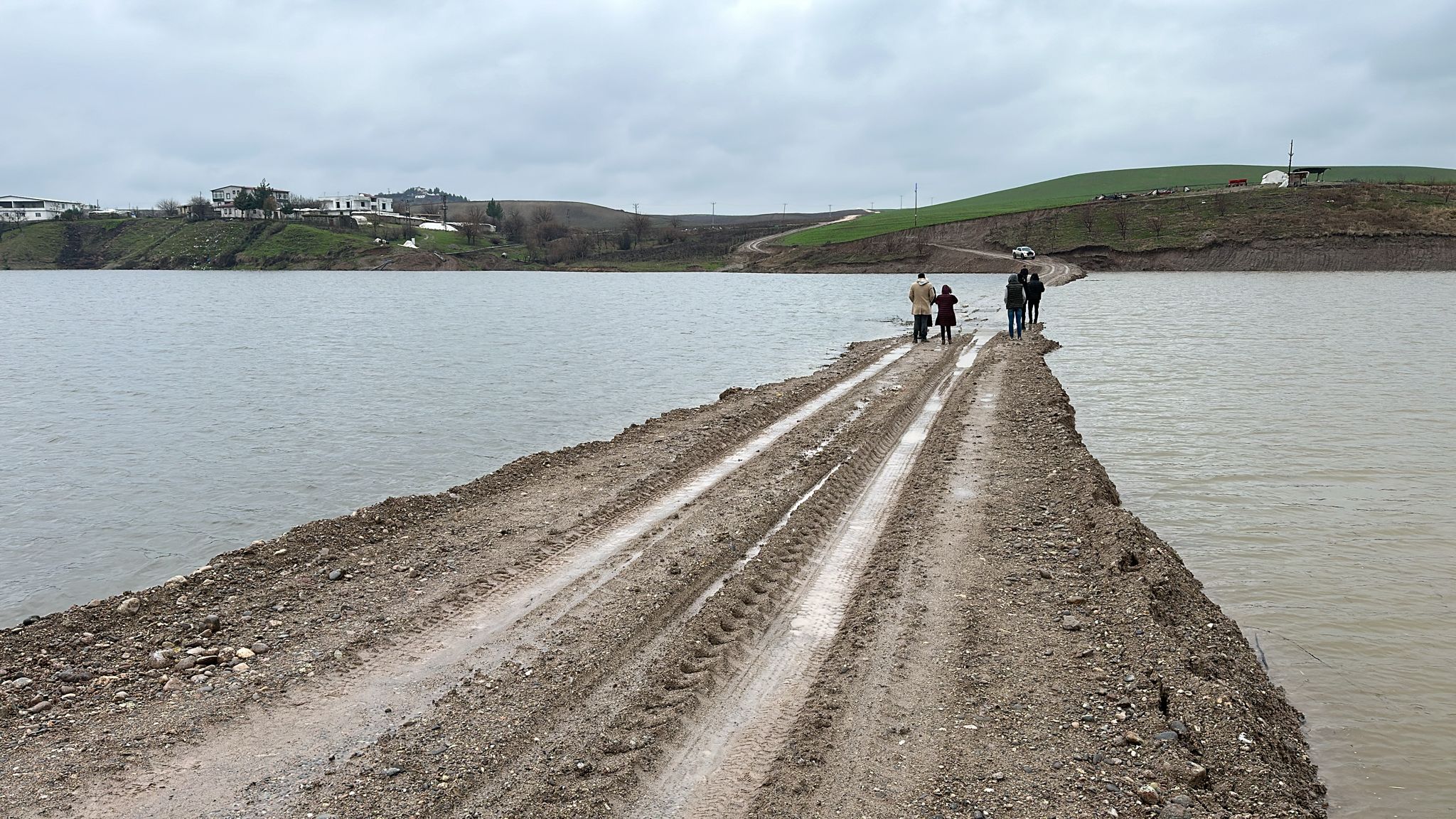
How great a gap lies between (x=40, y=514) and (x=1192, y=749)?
13070 millimetres

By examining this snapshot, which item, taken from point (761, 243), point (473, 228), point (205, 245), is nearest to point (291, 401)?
point (761, 243)

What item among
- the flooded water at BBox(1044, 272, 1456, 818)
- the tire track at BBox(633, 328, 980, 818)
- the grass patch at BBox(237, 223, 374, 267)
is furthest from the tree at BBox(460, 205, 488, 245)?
the tire track at BBox(633, 328, 980, 818)

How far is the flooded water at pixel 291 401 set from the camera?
1127 centimetres

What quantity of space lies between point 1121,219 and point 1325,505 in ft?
290

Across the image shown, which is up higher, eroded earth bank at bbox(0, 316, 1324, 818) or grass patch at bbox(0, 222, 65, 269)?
grass patch at bbox(0, 222, 65, 269)

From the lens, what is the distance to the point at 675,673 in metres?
5.86

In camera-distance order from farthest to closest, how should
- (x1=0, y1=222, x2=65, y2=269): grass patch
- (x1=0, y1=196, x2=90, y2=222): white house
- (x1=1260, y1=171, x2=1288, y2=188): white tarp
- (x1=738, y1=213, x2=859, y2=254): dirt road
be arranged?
(x1=0, y1=196, x2=90, y2=222): white house → (x1=0, y1=222, x2=65, y2=269): grass patch → (x1=738, y1=213, x2=859, y2=254): dirt road → (x1=1260, y1=171, x2=1288, y2=188): white tarp

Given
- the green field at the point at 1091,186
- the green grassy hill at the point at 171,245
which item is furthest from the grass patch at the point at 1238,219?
the green grassy hill at the point at 171,245

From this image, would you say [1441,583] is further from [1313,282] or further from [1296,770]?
[1313,282]

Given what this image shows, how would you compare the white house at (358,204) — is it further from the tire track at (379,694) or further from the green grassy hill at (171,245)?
the tire track at (379,694)

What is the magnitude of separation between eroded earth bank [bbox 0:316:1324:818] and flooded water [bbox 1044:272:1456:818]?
592 millimetres

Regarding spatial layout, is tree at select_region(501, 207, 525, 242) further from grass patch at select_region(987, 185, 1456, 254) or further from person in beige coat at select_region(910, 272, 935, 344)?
person in beige coat at select_region(910, 272, 935, 344)

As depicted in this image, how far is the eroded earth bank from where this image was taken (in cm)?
468

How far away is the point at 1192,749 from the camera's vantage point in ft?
16.1
